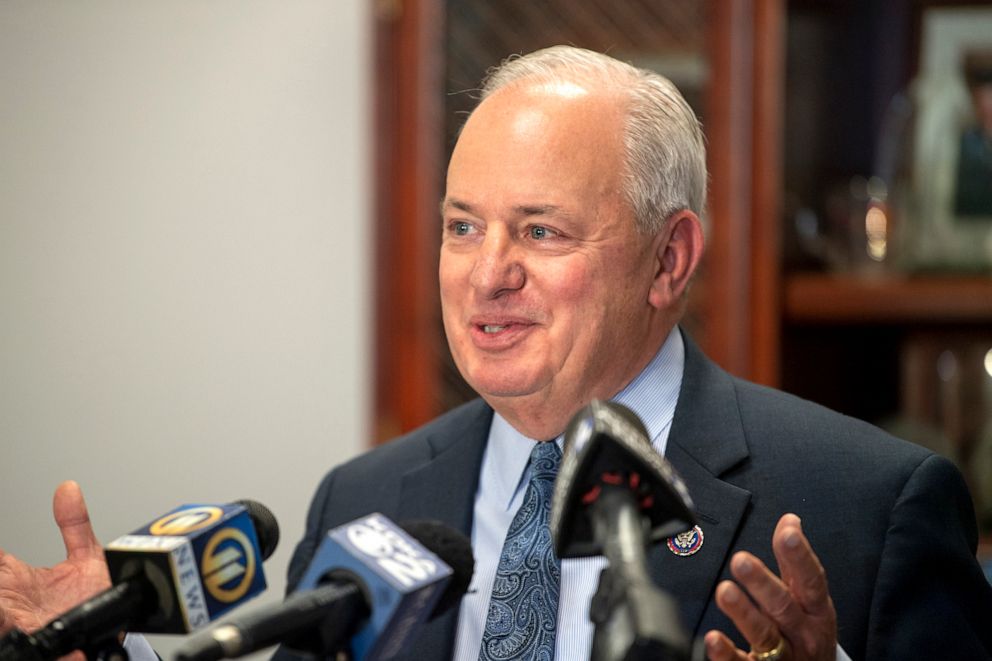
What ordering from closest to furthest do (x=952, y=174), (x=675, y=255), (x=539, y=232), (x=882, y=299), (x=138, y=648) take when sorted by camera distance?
(x=138, y=648) → (x=539, y=232) → (x=675, y=255) → (x=882, y=299) → (x=952, y=174)

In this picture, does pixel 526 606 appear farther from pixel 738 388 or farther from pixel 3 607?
pixel 3 607

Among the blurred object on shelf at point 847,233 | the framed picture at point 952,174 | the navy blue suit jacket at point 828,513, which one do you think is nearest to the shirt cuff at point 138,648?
the navy blue suit jacket at point 828,513

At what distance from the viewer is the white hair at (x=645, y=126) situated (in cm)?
168

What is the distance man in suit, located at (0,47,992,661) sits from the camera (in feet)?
5.02

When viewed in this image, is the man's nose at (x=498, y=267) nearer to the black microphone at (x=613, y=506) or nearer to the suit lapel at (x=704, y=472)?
the suit lapel at (x=704, y=472)

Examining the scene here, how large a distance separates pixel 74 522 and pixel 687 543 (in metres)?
0.73

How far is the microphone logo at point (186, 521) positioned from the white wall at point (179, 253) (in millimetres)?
1763

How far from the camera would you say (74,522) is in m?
1.45

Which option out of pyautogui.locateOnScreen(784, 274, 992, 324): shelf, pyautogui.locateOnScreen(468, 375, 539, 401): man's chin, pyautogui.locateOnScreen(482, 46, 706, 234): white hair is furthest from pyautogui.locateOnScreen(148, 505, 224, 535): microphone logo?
pyautogui.locateOnScreen(784, 274, 992, 324): shelf

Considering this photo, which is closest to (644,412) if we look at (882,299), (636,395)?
(636,395)

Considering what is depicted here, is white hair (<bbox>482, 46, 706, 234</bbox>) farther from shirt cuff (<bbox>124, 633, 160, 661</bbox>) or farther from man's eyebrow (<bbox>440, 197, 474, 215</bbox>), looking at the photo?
shirt cuff (<bbox>124, 633, 160, 661</bbox>)

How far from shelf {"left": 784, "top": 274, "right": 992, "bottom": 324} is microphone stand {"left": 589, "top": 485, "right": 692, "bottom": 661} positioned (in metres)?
1.91

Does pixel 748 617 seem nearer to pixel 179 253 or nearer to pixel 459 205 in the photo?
pixel 459 205

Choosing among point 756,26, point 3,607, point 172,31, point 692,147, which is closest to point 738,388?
point 692,147
